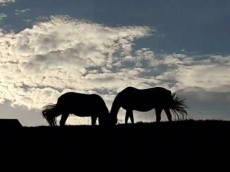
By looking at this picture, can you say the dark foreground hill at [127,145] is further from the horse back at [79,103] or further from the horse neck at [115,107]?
the horse neck at [115,107]

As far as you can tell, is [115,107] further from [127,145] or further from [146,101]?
[127,145]

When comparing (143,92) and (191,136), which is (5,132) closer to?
(191,136)

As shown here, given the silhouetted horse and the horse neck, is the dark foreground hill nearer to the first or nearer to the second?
the silhouetted horse

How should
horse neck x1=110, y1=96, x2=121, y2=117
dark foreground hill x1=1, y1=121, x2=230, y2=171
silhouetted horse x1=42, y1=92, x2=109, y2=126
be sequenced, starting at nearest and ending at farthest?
dark foreground hill x1=1, y1=121, x2=230, y2=171 < silhouetted horse x1=42, y1=92, x2=109, y2=126 < horse neck x1=110, y1=96, x2=121, y2=117

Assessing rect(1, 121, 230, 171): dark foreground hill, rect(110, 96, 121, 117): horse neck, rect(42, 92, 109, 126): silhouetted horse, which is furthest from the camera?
rect(110, 96, 121, 117): horse neck

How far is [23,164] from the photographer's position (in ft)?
49.0

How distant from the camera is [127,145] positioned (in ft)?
56.0

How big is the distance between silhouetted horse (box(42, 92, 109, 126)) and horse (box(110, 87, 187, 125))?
1.26 m

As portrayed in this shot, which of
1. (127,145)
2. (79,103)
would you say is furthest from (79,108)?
(127,145)

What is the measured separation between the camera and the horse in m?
24.9

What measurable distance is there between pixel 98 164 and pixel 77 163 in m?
0.80

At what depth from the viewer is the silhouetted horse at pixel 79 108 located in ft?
77.5

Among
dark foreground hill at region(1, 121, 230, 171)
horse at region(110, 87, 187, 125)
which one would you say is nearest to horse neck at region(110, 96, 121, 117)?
horse at region(110, 87, 187, 125)

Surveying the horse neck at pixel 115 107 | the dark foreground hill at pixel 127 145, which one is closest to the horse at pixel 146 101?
the horse neck at pixel 115 107
